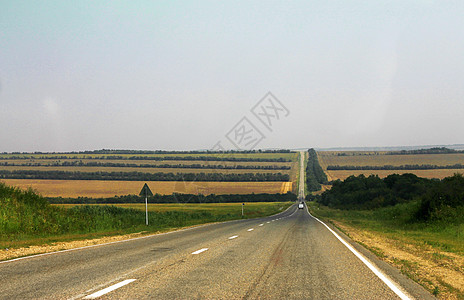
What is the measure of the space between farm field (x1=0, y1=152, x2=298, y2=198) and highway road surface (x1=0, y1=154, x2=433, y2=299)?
218 ft

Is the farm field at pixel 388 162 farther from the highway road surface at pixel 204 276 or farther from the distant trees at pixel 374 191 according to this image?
the highway road surface at pixel 204 276

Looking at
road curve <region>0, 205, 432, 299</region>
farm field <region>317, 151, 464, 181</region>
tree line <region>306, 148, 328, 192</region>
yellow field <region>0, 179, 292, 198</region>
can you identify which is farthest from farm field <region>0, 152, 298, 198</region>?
road curve <region>0, 205, 432, 299</region>

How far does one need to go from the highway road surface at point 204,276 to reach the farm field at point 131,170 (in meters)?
66.5

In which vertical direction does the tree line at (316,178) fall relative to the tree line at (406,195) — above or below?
above

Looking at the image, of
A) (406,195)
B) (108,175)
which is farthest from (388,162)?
(108,175)

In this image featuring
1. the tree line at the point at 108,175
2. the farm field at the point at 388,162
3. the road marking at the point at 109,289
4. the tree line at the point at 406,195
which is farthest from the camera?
the farm field at the point at 388,162

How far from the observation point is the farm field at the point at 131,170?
83.1m

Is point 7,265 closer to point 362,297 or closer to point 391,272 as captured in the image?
point 362,297

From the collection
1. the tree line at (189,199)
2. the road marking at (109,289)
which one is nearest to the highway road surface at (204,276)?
the road marking at (109,289)

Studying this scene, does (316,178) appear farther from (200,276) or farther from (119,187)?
(200,276)

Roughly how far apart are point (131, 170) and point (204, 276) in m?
109

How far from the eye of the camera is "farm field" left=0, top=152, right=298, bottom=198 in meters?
83.1

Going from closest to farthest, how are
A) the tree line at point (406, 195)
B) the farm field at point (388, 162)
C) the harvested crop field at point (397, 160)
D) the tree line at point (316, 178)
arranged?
the tree line at point (406, 195)
the farm field at point (388, 162)
the harvested crop field at point (397, 160)
the tree line at point (316, 178)

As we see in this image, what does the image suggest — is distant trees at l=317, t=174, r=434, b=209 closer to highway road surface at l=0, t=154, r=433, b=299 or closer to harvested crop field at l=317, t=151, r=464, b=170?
harvested crop field at l=317, t=151, r=464, b=170
